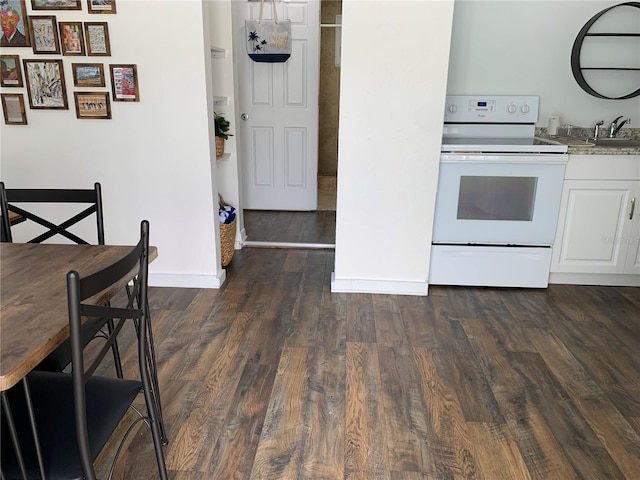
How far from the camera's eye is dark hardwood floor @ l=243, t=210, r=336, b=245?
4.08m

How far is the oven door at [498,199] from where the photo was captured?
2.87 metres

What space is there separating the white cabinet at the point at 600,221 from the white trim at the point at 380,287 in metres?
0.90

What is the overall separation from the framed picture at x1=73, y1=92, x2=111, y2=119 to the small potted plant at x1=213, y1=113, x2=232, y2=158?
78 cm

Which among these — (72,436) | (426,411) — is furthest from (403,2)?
(72,436)

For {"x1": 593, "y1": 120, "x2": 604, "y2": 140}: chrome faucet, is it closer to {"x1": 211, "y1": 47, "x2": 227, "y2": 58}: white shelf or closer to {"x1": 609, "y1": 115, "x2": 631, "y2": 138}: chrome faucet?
{"x1": 609, "y1": 115, "x2": 631, "y2": 138}: chrome faucet

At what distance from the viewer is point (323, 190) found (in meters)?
5.84

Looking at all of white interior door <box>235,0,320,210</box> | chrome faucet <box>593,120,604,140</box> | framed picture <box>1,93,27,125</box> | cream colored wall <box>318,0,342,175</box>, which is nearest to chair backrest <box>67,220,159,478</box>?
framed picture <box>1,93,27,125</box>

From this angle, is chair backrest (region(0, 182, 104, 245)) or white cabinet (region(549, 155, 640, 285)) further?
white cabinet (region(549, 155, 640, 285))

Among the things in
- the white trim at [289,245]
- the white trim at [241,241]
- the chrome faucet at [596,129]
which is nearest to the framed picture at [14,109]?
the white trim at [241,241]

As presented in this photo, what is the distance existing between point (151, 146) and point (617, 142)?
3014mm

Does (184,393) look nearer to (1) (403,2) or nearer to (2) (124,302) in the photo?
(2) (124,302)

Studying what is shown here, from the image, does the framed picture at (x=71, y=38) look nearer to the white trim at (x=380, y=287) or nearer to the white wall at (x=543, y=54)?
the white trim at (x=380, y=287)

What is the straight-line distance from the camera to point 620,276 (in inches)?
124

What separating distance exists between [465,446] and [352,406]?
1.46ft
